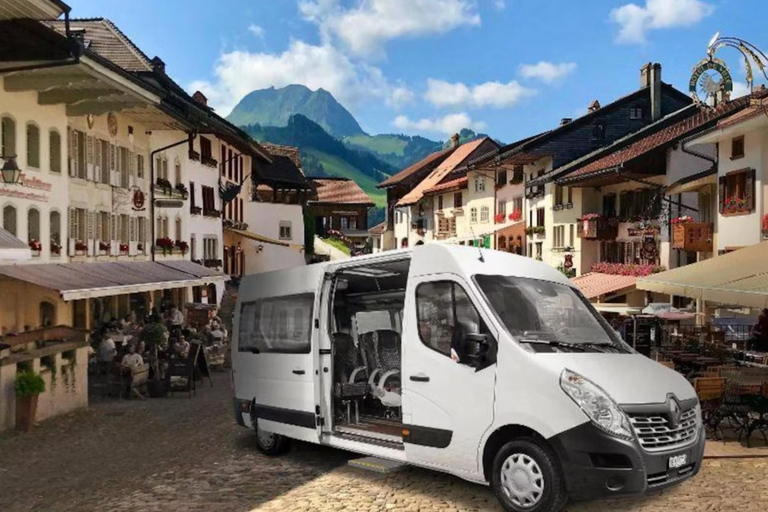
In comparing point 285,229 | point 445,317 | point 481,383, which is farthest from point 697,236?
point 285,229

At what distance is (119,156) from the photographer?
29047 mm

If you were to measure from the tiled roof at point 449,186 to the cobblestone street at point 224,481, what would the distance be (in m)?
51.4

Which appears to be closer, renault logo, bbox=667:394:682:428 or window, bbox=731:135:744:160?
renault logo, bbox=667:394:682:428

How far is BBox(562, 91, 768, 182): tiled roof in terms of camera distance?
34094 mm

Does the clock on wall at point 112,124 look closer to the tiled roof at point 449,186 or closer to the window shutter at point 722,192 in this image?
the window shutter at point 722,192

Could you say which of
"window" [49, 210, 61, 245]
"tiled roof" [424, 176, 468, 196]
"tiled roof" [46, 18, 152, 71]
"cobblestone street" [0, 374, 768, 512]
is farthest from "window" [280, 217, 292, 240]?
"cobblestone street" [0, 374, 768, 512]

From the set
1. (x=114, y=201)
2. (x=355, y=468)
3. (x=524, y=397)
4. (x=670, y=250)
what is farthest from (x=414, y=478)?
(x=670, y=250)

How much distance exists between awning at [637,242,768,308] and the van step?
6.83m

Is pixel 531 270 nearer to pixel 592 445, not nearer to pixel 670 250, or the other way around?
pixel 592 445

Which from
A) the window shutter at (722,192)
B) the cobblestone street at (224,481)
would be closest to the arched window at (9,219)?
the cobblestone street at (224,481)

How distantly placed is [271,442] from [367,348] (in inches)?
74.3

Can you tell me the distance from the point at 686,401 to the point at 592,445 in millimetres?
1376

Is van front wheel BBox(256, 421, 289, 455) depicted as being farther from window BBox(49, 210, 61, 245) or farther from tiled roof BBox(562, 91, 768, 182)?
tiled roof BBox(562, 91, 768, 182)

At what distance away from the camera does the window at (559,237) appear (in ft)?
A: 146
